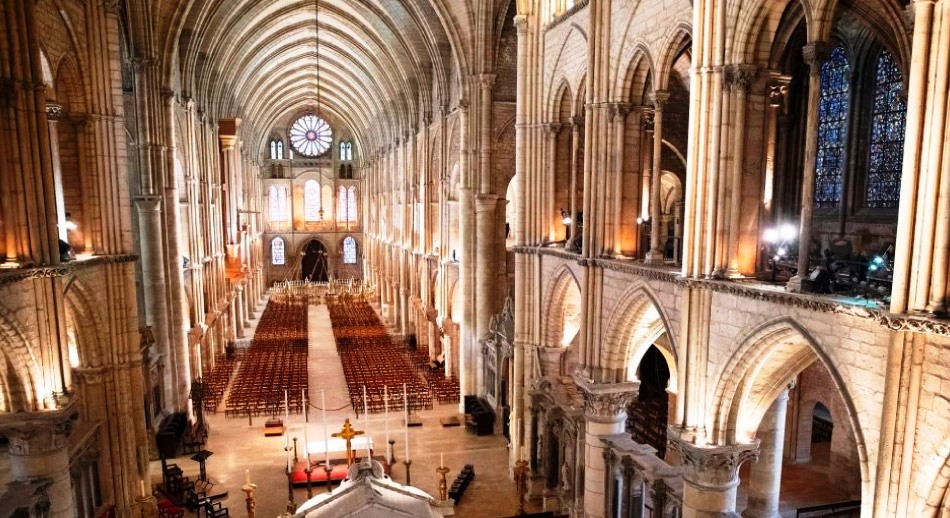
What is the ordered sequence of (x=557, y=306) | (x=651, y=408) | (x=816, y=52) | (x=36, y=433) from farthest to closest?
1. (x=651, y=408)
2. (x=557, y=306)
3. (x=36, y=433)
4. (x=816, y=52)

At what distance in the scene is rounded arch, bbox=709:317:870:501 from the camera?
8.66 metres

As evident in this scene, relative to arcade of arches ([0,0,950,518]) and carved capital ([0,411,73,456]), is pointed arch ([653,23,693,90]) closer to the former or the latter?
arcade of arches ([0,0,950,518])

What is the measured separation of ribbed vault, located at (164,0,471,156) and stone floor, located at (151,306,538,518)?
503 inches

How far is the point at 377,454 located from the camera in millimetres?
20578

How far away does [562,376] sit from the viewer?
55.4 feet

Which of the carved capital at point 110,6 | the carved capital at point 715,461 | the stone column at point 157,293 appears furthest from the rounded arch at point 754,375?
the stone column at point 157,293

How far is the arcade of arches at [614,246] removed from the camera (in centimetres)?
729

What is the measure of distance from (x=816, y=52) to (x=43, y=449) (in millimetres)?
14025

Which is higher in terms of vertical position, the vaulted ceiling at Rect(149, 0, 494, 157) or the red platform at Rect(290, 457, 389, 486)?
the vaulted ceiling at Rect(149, 0, 494, 157)

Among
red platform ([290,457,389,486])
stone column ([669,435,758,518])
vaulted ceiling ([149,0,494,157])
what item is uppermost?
vaulted ceiling ([149,0,494,157])

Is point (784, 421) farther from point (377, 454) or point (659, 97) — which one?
point (377, 454)

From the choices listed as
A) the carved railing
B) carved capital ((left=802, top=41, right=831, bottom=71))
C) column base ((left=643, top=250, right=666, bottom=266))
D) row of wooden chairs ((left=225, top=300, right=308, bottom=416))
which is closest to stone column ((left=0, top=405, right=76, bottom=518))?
row of wooden chairs ((left=225, top=300, right=308, bottom=416))

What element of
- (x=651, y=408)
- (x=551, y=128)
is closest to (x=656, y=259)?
(x=551, y=128)

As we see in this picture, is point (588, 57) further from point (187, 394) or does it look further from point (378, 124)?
point (378, 124)
